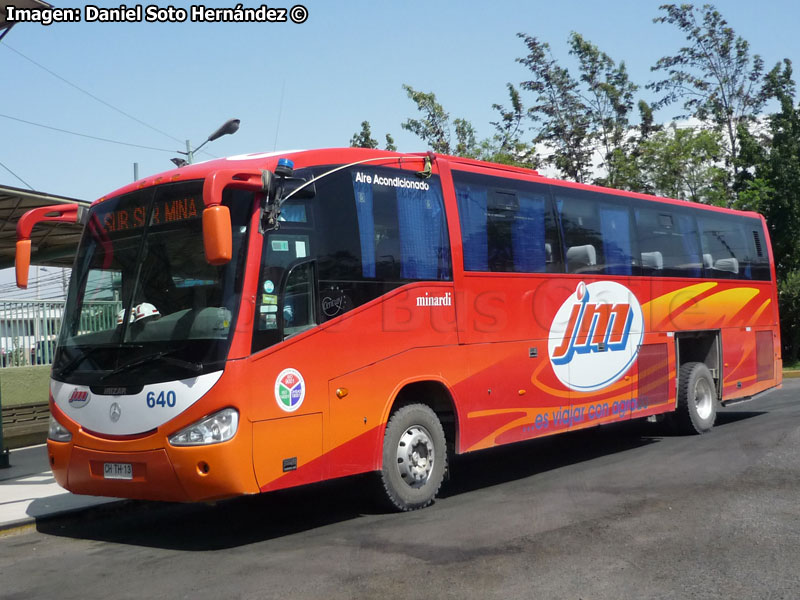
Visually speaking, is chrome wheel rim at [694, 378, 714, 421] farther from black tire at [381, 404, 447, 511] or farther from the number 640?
the number 640

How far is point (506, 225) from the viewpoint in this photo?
10.2 m

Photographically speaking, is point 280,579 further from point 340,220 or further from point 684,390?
point 684,390

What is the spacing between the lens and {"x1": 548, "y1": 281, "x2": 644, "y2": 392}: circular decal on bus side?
1093cm

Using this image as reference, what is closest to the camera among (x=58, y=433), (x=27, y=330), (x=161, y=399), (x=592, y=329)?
(x=161, y=399)

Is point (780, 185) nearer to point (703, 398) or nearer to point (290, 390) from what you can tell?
point (703, 398)

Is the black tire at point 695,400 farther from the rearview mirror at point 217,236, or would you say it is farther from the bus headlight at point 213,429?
the rearview mirror at point 217,236

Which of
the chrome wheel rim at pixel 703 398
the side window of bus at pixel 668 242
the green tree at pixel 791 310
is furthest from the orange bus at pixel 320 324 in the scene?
the green tree at pixel 791 310

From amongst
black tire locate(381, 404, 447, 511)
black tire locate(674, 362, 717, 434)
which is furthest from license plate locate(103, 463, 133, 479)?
black tire locate(674, 362, 717, 434)

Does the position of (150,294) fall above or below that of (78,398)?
above

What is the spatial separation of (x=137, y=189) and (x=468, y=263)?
3521mm

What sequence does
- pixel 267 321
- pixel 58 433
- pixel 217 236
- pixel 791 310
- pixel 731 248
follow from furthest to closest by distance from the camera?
pixel 791 310
pixel 731 248
pixel 58 433
pixel 267 321
pixel 217 236

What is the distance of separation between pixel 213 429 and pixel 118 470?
40.7 inches

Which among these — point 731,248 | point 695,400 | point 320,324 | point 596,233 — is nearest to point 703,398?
point 695,400

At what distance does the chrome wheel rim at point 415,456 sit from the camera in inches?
337
